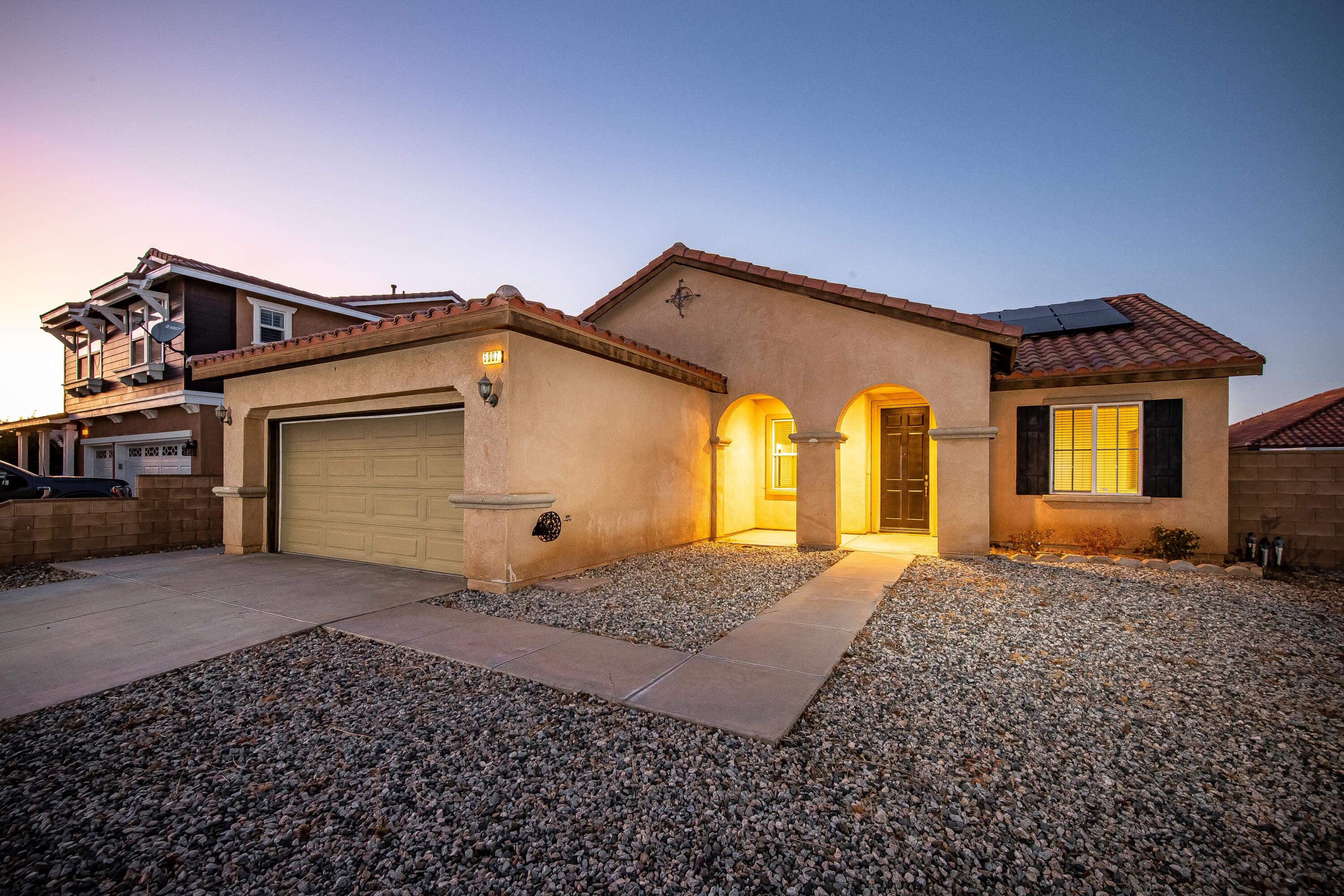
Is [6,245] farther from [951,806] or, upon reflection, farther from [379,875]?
[951,806]

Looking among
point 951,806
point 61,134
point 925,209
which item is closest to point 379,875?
point 951,806

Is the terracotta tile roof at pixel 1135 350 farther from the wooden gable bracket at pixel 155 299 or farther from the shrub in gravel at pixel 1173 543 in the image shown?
the wooden gable bracket at pixel 155 299

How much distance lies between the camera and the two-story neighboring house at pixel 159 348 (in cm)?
1287

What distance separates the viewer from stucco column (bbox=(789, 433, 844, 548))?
8953 mm

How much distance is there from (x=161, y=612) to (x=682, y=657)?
5.34m

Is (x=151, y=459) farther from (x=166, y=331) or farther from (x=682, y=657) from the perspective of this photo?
(x=682, y=657)

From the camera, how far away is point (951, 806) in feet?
7.43

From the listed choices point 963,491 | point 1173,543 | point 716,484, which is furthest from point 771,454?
point 1173,543

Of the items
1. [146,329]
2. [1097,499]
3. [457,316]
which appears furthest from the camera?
[146,329]

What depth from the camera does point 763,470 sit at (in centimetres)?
1169

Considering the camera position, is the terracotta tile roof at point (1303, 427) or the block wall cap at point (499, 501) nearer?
the block wall cap at point (499, 501)

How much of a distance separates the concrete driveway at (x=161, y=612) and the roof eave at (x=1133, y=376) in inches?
359

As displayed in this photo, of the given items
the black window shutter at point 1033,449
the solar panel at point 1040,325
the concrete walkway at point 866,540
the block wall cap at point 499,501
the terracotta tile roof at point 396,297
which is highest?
the terracotta tile roof at point 396,297

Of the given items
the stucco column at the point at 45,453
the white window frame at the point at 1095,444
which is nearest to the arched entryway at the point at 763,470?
the white window frame at the point at 1095,444
